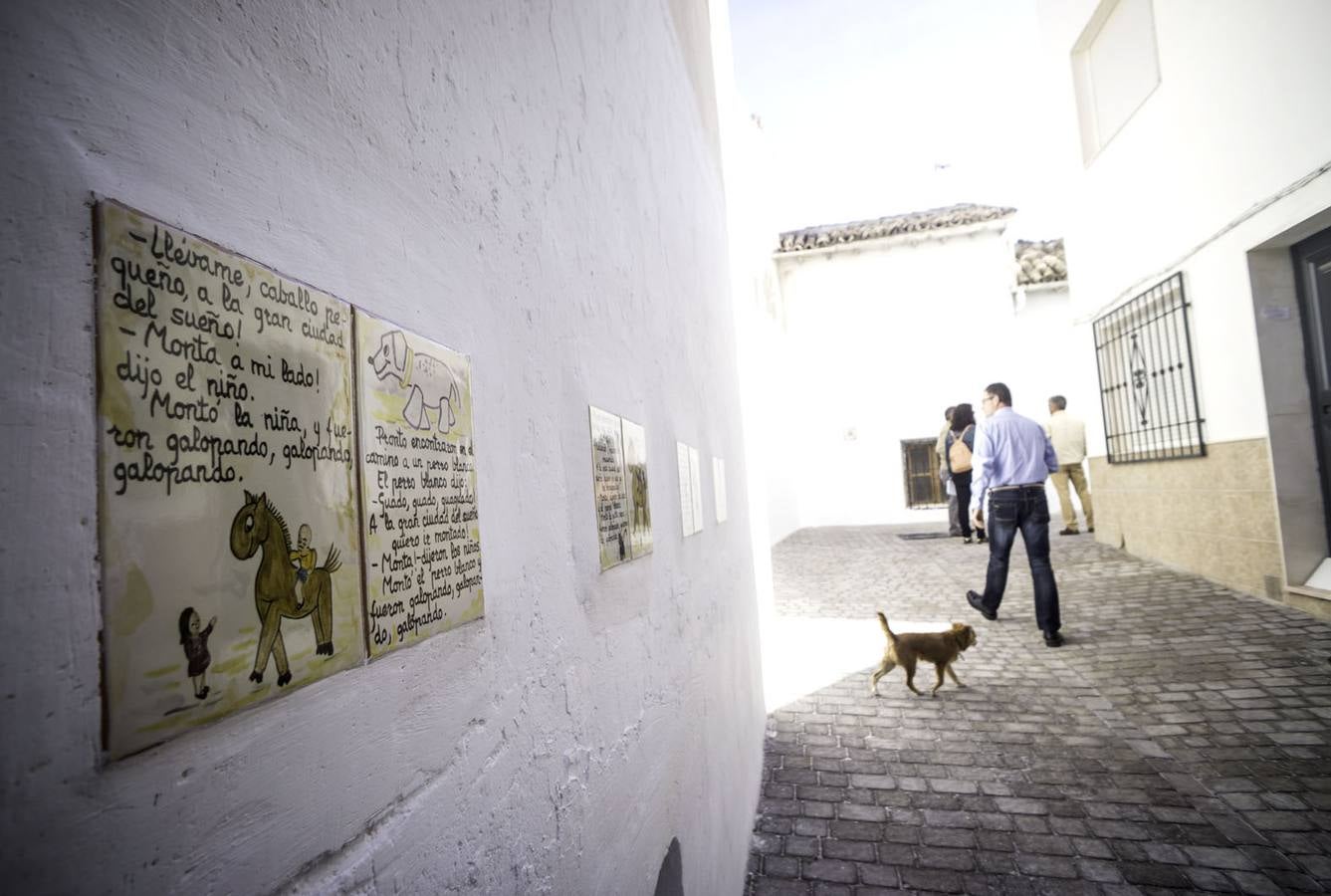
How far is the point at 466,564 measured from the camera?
921 millimetres

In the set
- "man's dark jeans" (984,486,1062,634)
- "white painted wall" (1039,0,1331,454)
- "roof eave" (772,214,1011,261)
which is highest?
"roof eave" (772,214,1011,261)

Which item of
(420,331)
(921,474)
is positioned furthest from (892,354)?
(420,331)

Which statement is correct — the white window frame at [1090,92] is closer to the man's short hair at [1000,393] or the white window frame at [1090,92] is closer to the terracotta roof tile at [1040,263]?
the man's short hair at [1000,393]

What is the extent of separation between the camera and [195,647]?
53cm

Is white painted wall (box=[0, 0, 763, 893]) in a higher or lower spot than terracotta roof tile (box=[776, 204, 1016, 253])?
lower

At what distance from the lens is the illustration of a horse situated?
1.93ft

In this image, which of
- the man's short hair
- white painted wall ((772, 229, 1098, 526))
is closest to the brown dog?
the man's short hair

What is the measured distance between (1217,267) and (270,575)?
789cm

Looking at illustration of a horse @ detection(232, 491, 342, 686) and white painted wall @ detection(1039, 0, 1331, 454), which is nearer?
illustration of a horse @ detection(232, 491, 342, 686)

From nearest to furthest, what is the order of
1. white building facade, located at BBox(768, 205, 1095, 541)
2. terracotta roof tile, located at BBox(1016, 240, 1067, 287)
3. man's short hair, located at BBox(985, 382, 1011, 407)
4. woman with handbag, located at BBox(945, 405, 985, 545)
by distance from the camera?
man's short hair, located at BBox(985, 382, 1011, 407)
woman with handbag, located at BBox(945, 405, 985, 545)
terracotta roof tile, located at BBox(1016, 240, 1067, 287)
white building facade, located at BBox(768, 205, 1095, 541)

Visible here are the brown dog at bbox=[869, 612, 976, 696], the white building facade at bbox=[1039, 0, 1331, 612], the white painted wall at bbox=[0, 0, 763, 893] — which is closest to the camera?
the white painted wall at bbox=[0, 0, 763, 893]

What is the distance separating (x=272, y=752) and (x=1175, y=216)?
8557 mm

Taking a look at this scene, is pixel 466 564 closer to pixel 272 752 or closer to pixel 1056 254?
pixel 272 752

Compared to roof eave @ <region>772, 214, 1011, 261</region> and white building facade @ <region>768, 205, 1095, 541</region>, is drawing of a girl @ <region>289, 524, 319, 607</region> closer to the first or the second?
white building facade @ <region>768, 205, 1095, 541</region>
